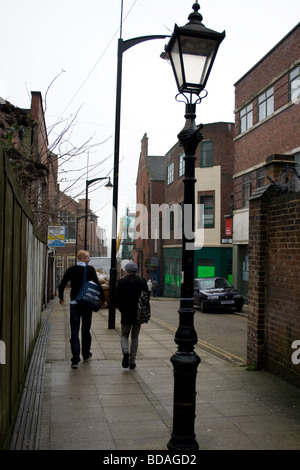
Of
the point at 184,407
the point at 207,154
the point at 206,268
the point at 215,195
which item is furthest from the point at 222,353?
the point at 207,154

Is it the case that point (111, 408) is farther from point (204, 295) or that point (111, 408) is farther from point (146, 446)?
point (204, 295)

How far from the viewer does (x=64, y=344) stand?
31.3ft

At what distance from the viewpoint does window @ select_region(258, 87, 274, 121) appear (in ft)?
72.7

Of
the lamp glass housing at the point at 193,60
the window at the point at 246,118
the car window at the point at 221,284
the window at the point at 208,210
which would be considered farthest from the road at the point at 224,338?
the window at the point at 208,210

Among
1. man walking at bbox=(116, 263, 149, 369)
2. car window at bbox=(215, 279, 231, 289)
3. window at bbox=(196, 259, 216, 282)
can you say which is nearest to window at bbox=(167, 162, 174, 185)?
window at bbox=(196, 259, 216, 282)

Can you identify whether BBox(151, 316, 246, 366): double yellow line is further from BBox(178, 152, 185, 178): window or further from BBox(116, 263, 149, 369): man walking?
BBox(178, 152, 185, 178): window

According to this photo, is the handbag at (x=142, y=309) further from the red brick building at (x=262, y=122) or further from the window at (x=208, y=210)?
the window at (x=208, y=210)

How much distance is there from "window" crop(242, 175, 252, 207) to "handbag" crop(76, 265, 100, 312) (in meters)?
18.2

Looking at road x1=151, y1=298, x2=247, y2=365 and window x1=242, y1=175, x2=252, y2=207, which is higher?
window x1=242, y1=175, x2=252, y2=207

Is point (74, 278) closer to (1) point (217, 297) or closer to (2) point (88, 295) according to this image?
(2) point (88, 295)

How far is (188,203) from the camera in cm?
438

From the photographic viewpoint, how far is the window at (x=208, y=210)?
104ft

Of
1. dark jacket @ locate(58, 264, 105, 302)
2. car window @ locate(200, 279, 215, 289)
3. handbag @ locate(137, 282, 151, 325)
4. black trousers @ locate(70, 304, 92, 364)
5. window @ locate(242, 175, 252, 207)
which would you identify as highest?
window @ locate(242, 175, 252, 207)

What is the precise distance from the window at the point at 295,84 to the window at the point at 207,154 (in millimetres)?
Result: 12112
